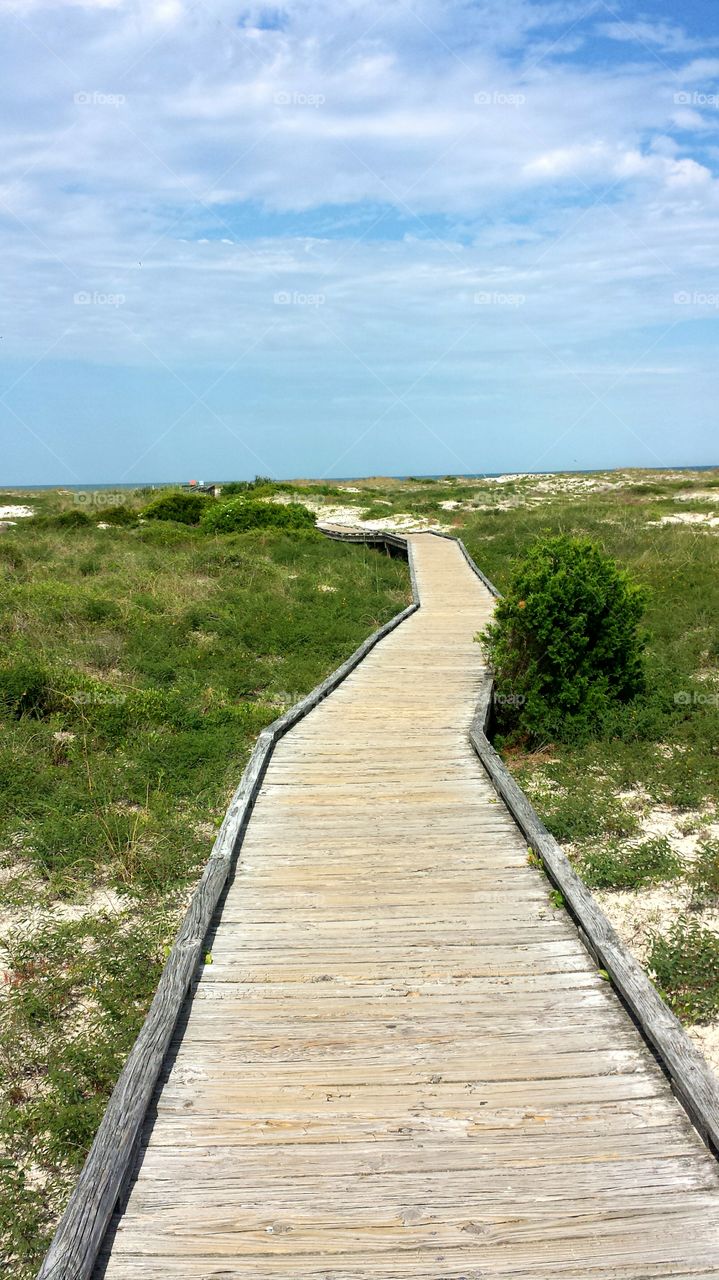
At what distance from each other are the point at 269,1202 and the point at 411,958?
5.49ft

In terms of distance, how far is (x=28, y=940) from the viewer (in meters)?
5.68

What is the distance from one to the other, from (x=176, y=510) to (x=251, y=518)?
5.96 m

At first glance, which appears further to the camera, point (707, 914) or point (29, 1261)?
point (707, 914)

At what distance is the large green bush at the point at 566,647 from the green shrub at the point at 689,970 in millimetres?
4172

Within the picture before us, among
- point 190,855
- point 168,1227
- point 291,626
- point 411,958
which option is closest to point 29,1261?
point 168,1227

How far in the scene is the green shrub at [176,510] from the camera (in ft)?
109

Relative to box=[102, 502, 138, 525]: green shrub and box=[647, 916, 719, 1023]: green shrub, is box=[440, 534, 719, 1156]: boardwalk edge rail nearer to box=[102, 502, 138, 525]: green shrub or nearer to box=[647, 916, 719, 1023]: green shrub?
box=[647, 916, 719, 1023]: green shrub

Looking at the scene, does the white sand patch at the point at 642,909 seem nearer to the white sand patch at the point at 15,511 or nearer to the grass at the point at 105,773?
the grass at the point at 105,773

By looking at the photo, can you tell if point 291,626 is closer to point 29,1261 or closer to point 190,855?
point 190,855

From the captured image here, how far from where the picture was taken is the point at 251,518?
2870cm

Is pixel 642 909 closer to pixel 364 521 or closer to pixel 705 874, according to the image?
pixel 705 874

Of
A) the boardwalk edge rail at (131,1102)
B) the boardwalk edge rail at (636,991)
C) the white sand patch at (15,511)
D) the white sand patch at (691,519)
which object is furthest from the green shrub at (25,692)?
the white sand patch at (15,511)

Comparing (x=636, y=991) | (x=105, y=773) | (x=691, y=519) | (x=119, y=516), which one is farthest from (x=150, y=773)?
(x=691, y=519)

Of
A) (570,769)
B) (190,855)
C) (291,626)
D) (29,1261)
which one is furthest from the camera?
(291,626)
